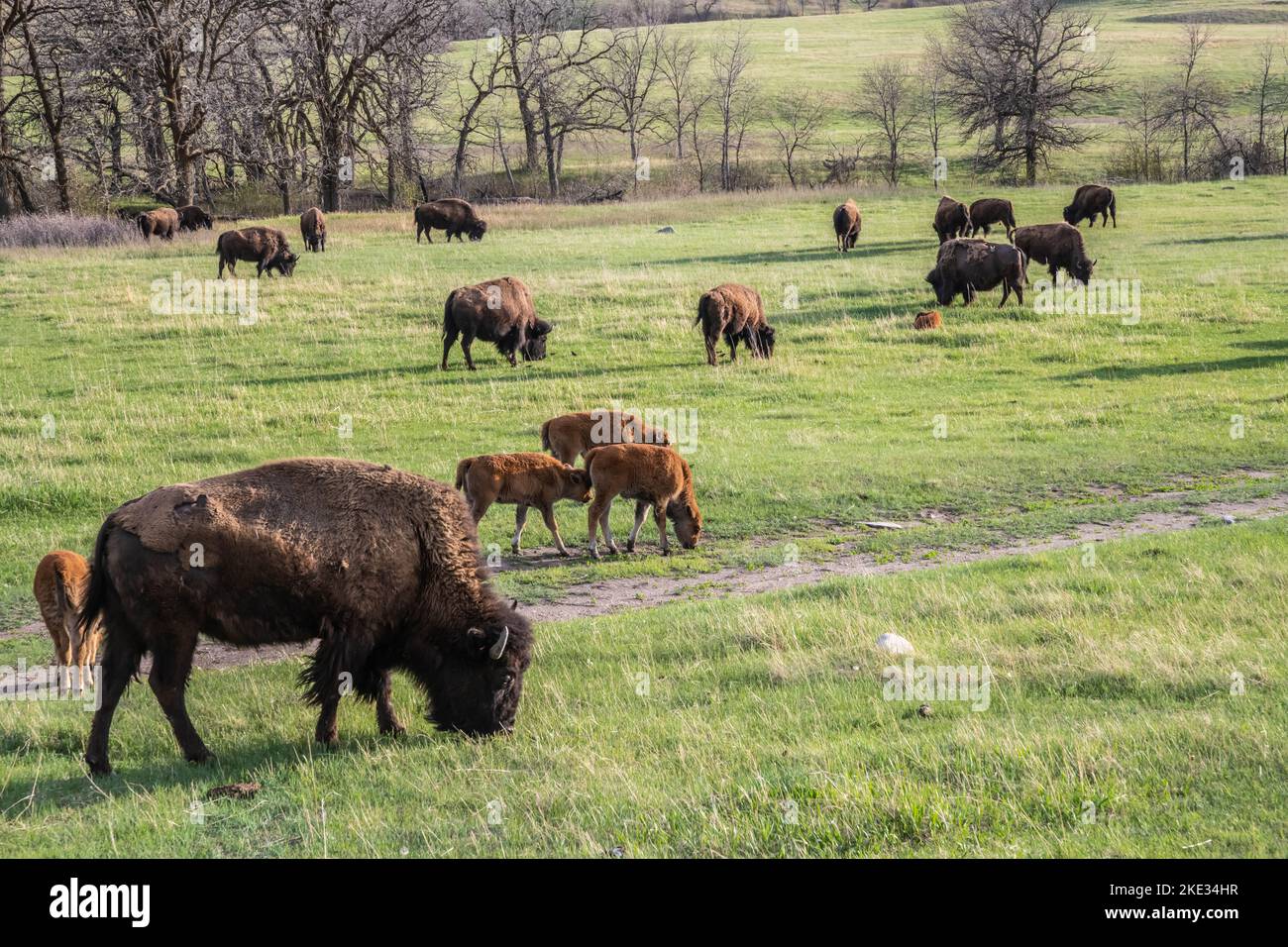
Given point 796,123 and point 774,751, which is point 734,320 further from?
point 796,123

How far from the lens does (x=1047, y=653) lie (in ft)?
27.8

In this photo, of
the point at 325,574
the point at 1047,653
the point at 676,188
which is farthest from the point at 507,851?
the point at 676,188

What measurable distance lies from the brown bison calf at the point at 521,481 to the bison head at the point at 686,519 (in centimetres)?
94

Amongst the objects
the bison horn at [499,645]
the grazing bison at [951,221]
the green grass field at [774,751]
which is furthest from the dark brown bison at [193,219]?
the bison horn at [499,645]

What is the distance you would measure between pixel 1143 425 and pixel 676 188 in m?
44.6

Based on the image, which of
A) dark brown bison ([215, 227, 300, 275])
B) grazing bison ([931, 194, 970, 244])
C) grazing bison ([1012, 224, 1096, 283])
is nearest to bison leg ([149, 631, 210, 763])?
dark brown bison ([215, 227, 300, 275])

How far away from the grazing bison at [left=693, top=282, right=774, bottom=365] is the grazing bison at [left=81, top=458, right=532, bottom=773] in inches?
562

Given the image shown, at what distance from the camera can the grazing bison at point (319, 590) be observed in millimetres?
7098

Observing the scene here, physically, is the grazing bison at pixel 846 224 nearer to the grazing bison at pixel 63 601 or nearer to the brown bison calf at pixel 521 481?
the brown bison calf at pixel 521 481

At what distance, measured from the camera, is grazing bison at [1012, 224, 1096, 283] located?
1177 inches

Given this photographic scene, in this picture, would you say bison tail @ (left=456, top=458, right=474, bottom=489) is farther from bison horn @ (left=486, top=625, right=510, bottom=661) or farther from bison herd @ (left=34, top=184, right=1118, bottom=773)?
bison horn @ (left=486, top=625, right=510, bottom=661)

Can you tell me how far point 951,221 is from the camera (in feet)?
126

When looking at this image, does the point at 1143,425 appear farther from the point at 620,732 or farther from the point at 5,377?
the point at 5,377

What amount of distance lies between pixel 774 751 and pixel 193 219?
42049 mm
